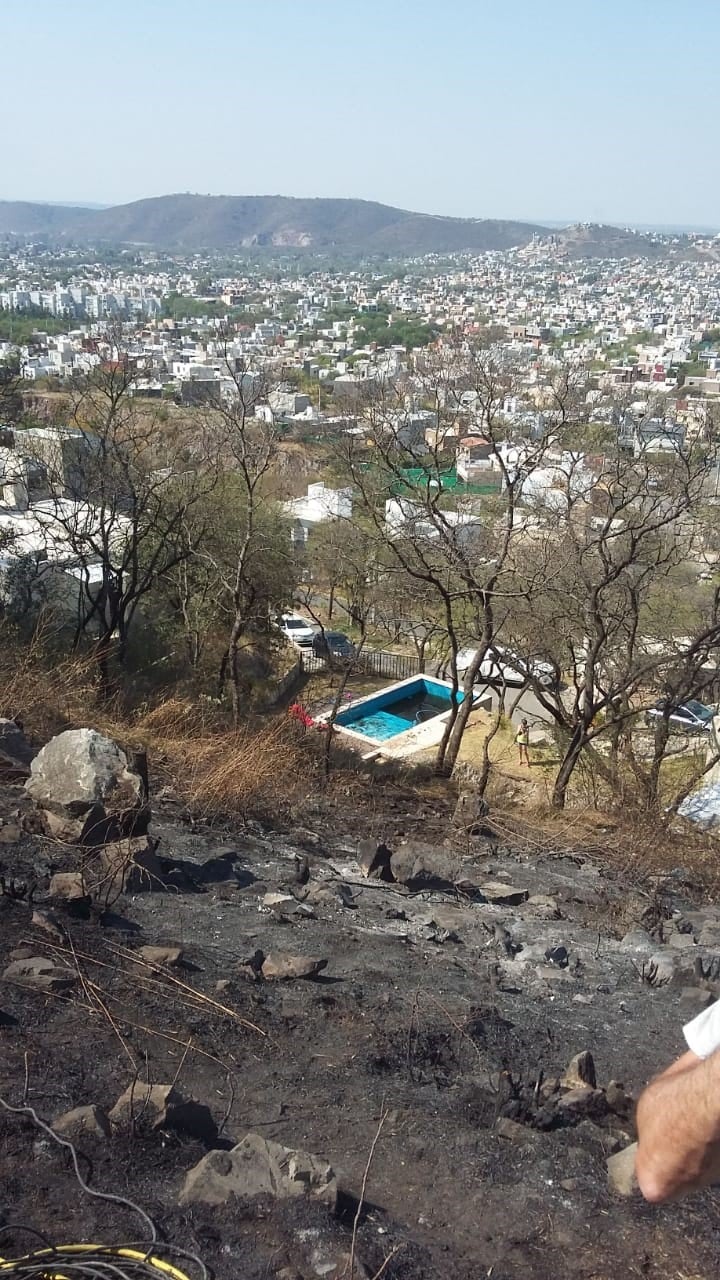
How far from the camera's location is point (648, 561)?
9.38m

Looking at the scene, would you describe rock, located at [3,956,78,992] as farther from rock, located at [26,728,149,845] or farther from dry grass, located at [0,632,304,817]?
dry grass, located at [0,632,304,817]

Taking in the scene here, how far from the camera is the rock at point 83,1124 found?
276cm

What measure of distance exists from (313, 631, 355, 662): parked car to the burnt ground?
14.9 meters

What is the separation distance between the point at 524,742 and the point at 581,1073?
440 inches

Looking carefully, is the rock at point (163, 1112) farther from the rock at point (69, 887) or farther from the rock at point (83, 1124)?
the rock at point (69, 887)

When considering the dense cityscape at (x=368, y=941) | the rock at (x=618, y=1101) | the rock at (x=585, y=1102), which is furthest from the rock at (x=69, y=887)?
the rock at (x=618, y=1101)

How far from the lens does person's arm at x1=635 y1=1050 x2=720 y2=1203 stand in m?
1.33

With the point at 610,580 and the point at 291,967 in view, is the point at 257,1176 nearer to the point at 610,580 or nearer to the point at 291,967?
the point at 291,967

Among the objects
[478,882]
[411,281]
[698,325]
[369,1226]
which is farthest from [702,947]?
[411,281]

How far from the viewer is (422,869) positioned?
5551mm

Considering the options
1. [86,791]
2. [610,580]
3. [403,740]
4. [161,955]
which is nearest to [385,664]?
[403,740]

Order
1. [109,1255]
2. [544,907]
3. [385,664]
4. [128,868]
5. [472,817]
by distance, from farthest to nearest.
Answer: [385,664] → [472,817] → [544,907] → [128,868] → [109,1255]

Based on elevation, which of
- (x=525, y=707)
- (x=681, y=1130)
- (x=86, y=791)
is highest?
(x=681, y=1130)

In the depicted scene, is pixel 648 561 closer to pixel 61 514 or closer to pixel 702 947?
pixel 702 947
